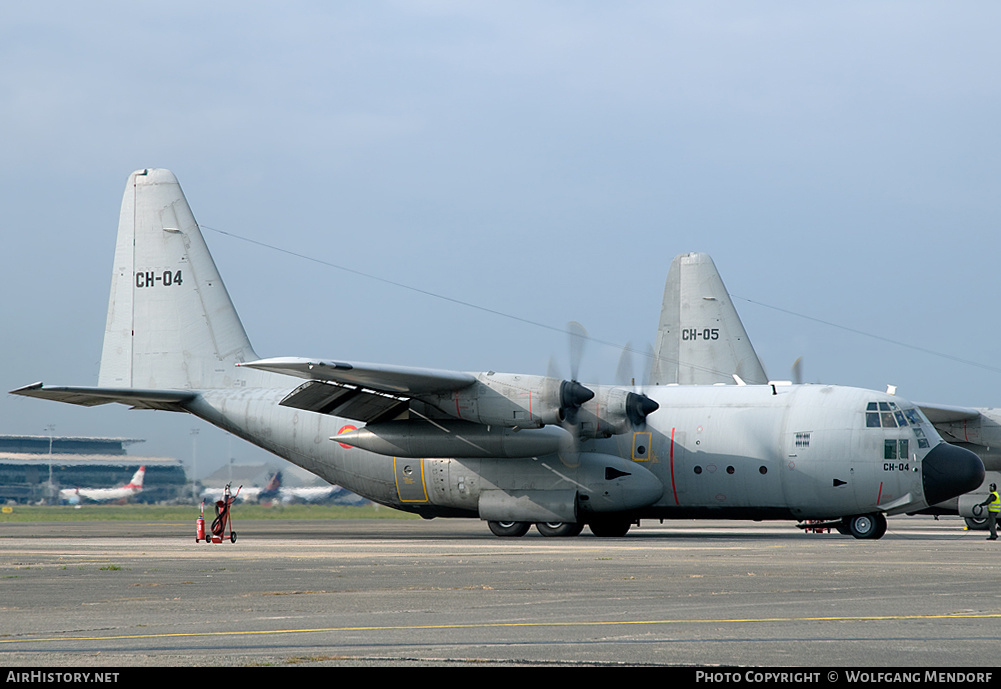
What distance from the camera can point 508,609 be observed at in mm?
10672

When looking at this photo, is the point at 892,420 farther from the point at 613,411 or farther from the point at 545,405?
the point at 545,405

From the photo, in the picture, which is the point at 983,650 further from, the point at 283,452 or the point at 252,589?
the point at 283,452

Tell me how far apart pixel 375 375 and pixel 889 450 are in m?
12.4

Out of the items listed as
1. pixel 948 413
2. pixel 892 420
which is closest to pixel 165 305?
pixel 892 420

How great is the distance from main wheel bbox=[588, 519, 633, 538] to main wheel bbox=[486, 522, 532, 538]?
1.82 metres

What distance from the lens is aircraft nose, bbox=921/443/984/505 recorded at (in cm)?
2775

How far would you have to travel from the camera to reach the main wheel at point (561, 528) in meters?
29.8

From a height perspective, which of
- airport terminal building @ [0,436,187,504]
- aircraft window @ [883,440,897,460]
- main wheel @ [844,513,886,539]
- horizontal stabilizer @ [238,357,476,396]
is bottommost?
airport terminal building @ [0,436,187,504]

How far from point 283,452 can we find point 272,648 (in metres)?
25.4

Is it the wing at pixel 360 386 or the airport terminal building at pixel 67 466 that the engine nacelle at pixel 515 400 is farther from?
the airport terminal building at pixel 67 466

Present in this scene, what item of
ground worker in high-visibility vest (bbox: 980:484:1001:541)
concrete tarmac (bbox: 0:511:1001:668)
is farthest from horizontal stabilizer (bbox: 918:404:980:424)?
concrete tarmac (bbox: 0:511:1001:668)

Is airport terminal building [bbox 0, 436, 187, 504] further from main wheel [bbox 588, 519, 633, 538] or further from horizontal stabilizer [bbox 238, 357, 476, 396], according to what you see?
horizontal stabilizer [bbox 238, 357, 476, 396]

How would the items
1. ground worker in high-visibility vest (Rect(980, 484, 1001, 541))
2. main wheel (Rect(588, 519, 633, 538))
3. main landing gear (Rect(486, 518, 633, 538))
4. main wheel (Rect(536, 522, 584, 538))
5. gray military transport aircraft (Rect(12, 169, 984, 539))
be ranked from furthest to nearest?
main wheel (Rect(588, 519, 633, 538)) → main landing gear (Rect(486, 518, 633, 538)) → main wheel (Rect(536, 522, 584, 538)) → ground worker in high-visibility vest (Rect(980, 484, 1001, 541)) → gray military transport aircraft (Rect(12, 169, 984, 539))

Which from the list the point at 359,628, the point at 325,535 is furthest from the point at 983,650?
the point at 325,535
